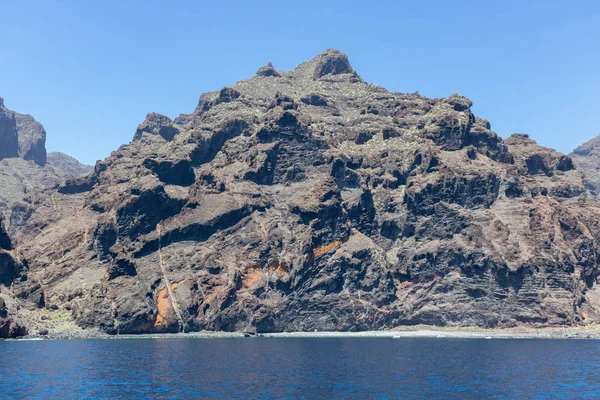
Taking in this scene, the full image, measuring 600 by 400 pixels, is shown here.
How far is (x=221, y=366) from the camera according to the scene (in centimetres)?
11356

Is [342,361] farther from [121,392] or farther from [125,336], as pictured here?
[125,336]

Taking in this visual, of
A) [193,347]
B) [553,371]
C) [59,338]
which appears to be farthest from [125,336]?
[553,371]

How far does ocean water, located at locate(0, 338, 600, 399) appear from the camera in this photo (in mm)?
85938

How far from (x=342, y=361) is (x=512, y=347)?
60551 mm

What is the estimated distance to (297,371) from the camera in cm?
10775

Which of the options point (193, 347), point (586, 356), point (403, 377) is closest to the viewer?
point (403, 377)

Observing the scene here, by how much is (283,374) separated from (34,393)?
39.3m

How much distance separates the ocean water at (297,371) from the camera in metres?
85.9

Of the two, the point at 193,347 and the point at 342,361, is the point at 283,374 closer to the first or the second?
the point at 342,361

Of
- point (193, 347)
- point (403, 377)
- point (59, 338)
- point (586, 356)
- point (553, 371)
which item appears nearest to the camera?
point (403, 377)

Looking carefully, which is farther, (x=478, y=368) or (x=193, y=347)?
(x=193, y=347)

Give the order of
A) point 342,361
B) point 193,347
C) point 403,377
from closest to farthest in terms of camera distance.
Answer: point 403,377
point 342,361
point 193,347

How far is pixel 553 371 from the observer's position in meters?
110

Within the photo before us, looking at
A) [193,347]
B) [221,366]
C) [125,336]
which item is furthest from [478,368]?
[125,336]
